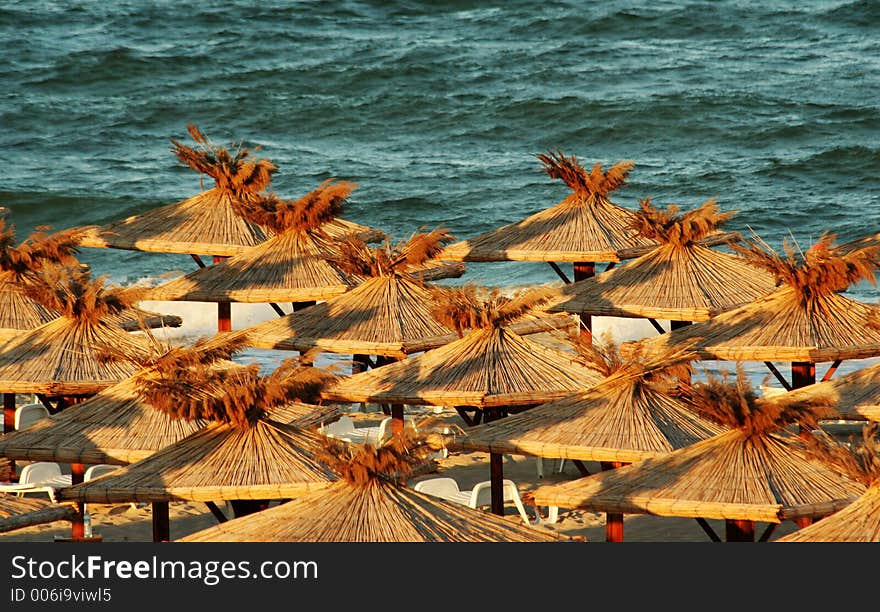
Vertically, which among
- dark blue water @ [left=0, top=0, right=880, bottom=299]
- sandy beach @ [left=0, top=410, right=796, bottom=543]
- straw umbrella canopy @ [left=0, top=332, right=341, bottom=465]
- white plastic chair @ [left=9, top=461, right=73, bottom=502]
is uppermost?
dark blue water @ [left=0, top=0, right=880, bottom=299]

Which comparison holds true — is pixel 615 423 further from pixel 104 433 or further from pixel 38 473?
pixel 38 473

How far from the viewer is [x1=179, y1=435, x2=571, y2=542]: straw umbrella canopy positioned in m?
6.96

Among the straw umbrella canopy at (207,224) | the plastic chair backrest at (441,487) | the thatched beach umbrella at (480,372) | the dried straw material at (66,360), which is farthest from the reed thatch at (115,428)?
the straw umbrella canopy at (207,224)

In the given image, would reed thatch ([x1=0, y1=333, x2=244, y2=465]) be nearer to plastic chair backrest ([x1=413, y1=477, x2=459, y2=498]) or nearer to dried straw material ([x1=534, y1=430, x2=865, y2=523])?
plastic chair backrest ([x1=413, y1=477, x2=459, y2=498])

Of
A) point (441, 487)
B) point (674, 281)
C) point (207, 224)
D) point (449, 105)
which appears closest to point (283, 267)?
point (207, 224)

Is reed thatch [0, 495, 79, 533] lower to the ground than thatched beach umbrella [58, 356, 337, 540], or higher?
lower

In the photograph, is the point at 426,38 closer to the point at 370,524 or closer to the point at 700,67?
the point at 700,67

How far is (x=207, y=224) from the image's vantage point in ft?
51.3

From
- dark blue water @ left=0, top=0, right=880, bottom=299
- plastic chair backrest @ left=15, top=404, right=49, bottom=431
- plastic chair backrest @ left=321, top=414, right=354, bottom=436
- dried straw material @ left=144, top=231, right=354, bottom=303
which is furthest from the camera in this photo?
dark blue water @ left=0, top=0, right=880, bottom=299

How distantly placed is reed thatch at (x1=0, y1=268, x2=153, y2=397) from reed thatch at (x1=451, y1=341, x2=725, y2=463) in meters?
2.72

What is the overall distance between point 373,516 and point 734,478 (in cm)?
202

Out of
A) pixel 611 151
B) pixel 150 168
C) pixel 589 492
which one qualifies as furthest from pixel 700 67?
pixel 589 492

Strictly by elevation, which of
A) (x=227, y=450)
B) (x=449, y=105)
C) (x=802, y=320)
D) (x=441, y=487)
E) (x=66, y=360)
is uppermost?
(x=449, y=105)

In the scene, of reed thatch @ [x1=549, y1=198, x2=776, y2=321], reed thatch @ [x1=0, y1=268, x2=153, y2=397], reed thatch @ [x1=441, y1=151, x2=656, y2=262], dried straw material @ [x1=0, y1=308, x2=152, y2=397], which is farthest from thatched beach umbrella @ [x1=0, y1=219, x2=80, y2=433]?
reed thatch @ [x1=549, y1=198, x2=776, y2=321]
